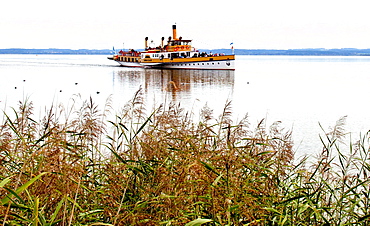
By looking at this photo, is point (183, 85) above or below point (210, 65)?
above

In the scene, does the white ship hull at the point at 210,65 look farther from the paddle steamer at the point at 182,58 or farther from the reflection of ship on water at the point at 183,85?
the reflection of ship on water at the point at 183,85

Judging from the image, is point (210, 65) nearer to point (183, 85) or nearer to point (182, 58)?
point (182, 58)

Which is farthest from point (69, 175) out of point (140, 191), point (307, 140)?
point (307, 140)

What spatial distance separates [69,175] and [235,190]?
1106mm

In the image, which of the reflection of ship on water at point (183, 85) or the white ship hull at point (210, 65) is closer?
the reflection of ship on water at point (183, 85)

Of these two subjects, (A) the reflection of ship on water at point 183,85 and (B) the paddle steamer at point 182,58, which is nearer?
(A) the reflection of ship on water at point 183,85

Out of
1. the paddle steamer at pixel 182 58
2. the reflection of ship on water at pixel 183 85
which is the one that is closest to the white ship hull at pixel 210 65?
the paddle steamer at pixel 182 58

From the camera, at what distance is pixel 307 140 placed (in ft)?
38.5

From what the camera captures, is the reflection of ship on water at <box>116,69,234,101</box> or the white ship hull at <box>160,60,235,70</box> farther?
the white ship hull at <box>160,60,235,70</box>

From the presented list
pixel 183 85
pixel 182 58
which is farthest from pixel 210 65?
pixel 183 85

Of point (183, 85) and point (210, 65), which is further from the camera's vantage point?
point (210, 65)
